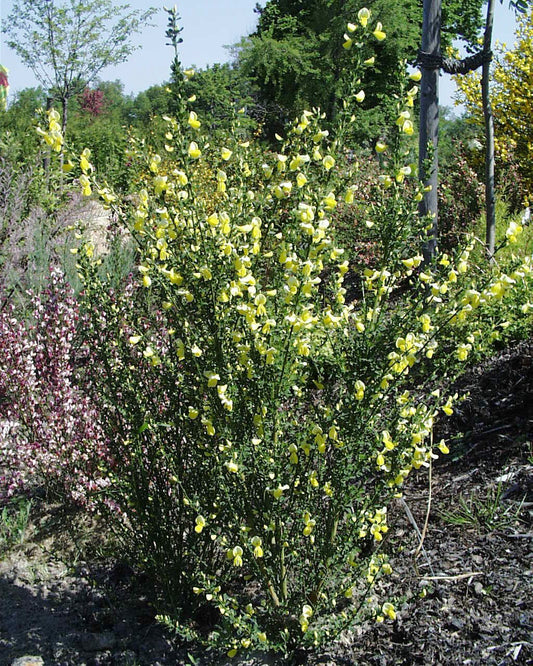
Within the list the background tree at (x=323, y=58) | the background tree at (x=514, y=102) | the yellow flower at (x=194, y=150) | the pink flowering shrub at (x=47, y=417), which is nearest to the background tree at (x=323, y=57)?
the background tree at (x=323, y=58)

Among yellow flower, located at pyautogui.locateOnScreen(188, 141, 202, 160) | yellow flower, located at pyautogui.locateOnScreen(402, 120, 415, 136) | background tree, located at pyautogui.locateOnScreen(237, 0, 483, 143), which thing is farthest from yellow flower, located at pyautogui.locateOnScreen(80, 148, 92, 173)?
background tree, located at pyautogui.locateOnScreen(237, 0, 483, 143)

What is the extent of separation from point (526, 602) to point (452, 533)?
534 mm

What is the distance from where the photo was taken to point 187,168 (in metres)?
1.87

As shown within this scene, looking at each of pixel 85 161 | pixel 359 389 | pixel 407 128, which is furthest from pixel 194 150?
pixel 359 389

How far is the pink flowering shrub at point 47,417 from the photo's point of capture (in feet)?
11.1

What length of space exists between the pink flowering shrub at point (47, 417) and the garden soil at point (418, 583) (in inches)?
10.4

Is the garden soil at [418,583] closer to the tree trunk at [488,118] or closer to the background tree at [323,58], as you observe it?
the tree trunk at [488,118]

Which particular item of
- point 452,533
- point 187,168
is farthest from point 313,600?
point 187,168

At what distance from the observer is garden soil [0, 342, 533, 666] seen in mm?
2256

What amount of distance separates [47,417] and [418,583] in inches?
87.7

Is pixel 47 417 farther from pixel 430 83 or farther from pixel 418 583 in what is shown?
pixel 430 83

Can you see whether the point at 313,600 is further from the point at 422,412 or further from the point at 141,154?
the point at 141,154

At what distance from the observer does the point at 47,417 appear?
3492mm

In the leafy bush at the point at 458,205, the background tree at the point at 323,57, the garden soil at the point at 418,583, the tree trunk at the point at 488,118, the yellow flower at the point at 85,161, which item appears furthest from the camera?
the background tree at the point at 323,57
